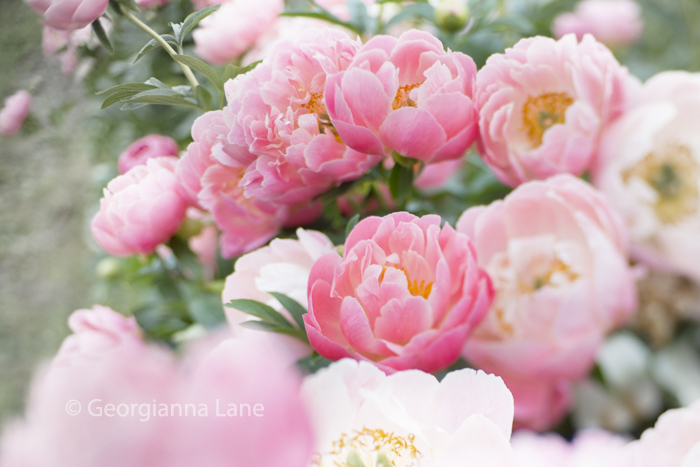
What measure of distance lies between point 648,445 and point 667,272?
0.55ft

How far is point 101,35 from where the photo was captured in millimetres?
180

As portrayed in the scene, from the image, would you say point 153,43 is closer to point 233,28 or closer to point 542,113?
point 233,28

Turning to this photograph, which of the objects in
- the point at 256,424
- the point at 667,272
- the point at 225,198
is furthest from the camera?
the point at 667,272

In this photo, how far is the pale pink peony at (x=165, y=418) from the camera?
0.08 m

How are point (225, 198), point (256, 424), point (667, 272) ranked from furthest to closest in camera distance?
1. point (667, 272)
2. point (225, 198)
3. point (256, 424)

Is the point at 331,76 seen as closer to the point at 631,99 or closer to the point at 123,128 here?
the point at 631,99

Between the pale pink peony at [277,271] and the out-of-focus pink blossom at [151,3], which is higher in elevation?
the out-of-focus pink blossom at [151,3]

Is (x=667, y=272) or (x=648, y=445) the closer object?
(x=648, y=445)

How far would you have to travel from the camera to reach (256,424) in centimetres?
10

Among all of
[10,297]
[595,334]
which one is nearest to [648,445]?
[595,334]

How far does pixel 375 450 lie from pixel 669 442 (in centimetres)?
12

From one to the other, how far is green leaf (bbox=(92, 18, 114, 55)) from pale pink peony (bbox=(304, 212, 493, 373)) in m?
0.12

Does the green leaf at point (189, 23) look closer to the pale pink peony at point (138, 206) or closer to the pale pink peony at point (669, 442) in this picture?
the pale pink peony at point (138, 206)

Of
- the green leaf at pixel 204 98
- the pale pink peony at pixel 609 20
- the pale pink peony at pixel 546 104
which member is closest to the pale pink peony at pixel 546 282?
the pale pink peony at pixel 546 104
